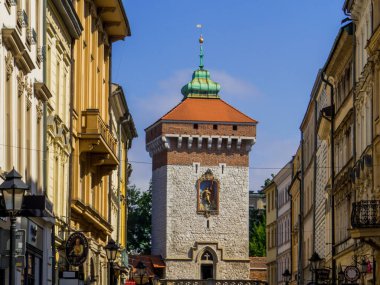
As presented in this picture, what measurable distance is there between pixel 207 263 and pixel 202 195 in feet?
19.7

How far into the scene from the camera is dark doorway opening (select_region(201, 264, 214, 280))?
119250 mm

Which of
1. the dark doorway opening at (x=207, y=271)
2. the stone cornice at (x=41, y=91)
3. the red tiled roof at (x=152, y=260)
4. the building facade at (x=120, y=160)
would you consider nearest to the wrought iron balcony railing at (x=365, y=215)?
the stone cornice at (x=41, y=91)

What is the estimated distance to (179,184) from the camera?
12075 centimetres

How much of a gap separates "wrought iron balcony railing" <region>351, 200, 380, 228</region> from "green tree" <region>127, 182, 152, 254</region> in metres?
102

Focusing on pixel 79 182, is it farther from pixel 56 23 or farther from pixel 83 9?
pixel 56 23

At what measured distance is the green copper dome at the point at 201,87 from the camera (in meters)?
134

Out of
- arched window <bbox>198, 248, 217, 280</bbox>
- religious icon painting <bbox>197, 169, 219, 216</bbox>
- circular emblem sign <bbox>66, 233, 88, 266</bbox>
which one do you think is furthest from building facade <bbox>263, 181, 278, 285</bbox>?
circular emblem sign <bbox>66, 233, 88, 266</bbox>

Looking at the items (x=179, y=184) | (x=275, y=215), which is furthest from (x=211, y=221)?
(x=275, y=215)

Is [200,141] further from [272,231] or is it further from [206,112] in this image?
[272,231]

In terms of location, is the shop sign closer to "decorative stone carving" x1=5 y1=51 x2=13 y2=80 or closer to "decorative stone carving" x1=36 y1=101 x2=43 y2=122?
"decorative stone carving" x1=36 y1=101 x2=43 y2=122

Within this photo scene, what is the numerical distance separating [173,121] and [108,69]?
2983 inches

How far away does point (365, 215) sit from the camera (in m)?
30.6

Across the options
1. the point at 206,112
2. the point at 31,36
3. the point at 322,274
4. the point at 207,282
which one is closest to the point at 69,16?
the point at 31,36

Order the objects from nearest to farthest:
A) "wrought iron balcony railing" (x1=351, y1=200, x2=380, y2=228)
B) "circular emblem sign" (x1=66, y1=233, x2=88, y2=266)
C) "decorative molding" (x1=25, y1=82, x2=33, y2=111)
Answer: "decorative molding" (x1=25, y1=82, x2=33, y2=111) < "wrought iron balcony railing" (x1=351, y1=200, x2=380, y2=228) < "circular emblem sign" (x1=66, y1=233, x2=88, y2=266)
